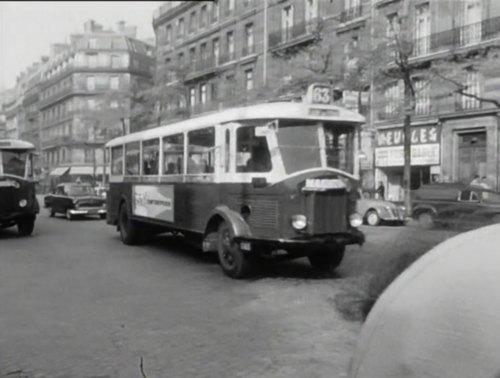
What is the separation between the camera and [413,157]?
9.77 metres

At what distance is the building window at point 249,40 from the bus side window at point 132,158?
7781mm

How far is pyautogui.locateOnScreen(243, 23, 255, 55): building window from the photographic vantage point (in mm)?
4383

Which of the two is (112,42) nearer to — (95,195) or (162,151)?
(162,151)

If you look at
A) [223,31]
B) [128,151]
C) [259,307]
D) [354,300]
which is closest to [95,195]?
[128,151]

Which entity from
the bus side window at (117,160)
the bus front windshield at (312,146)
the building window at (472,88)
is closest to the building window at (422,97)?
the bus front windshield at (312,146)

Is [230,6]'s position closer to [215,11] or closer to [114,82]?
[215,11]

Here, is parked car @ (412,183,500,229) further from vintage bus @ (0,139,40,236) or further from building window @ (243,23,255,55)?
vintage bus @ (0,139,40,236)

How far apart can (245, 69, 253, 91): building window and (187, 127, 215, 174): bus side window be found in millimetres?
2996

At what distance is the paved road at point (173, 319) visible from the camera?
4.45 meters

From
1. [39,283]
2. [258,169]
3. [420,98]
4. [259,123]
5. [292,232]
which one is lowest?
[39,283]

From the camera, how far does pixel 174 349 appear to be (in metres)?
4.95

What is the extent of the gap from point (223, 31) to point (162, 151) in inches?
267

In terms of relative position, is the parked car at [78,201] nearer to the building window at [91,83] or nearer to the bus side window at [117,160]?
the bus side window at [117,160]

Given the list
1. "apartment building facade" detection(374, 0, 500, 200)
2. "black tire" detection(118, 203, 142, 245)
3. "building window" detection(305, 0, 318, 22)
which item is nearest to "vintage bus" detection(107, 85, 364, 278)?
"apartment building facade" detection(374, 0, 500, 200)
